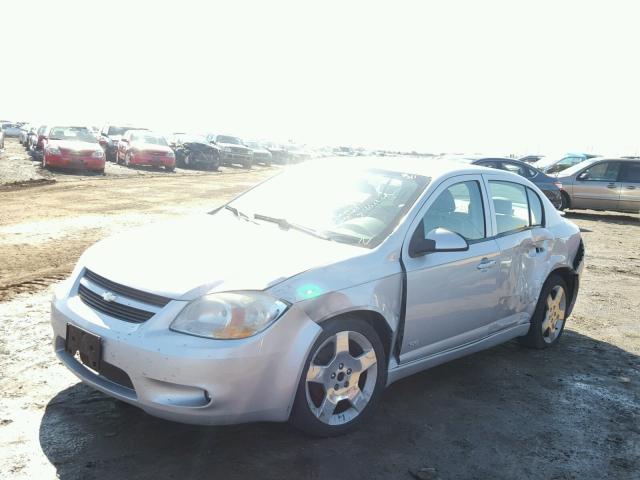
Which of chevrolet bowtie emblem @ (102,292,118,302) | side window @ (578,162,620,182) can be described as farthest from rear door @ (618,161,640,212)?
chevrolet bowtie emblem @ (102,292,118,302)

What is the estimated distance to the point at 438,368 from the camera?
493cm

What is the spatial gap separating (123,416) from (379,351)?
1.51 meters

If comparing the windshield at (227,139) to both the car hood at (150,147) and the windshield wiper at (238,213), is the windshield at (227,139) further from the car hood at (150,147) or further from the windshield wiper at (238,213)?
the windshield wiper at (238,213)

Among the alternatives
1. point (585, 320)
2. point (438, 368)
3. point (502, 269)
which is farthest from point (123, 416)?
point (585, 320)

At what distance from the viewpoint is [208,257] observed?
3531 mm

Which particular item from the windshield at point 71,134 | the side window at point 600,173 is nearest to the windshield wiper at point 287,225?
the side window at point 600,173

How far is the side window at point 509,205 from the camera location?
15.9 feet

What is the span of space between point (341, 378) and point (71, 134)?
858 inches

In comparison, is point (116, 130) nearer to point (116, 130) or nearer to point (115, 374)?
point (116, 130)

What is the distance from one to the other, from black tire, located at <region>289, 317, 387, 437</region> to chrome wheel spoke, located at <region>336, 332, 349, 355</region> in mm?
33

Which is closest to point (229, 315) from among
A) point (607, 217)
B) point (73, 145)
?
point (607, 217)

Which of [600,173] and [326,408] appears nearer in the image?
[326,408]

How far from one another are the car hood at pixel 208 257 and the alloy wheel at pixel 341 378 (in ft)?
1.54

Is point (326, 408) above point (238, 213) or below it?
below
